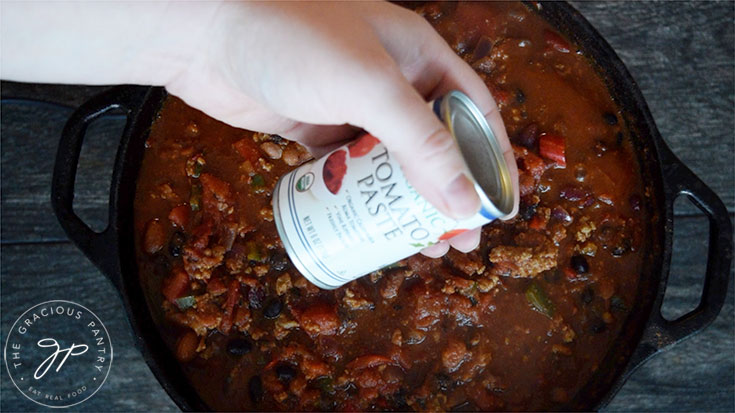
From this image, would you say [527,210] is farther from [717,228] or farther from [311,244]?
[311,244]

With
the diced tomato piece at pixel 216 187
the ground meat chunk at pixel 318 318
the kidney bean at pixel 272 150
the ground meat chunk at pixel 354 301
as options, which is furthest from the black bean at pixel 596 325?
the diced tomato piece at pixel 216 187

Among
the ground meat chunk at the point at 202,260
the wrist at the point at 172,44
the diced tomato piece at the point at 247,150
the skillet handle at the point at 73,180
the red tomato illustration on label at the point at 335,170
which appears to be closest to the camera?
the red tomato illustration on label at the point at 335,170

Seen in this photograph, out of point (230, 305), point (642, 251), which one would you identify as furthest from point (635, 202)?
point (230, 305)

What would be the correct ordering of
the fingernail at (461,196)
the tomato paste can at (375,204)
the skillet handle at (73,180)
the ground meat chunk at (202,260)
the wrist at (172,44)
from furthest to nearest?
the ground meat chunk at (202,260), the skillet handle at (73,180), the wrist at (172,44), the tomato paste can at (375,204), the fingernail at (461,196)

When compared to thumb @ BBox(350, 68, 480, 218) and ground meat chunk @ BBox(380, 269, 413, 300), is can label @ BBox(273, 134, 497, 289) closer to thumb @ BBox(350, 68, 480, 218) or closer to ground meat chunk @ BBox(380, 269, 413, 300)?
thumb @ BBox(350, 68, 480, 218)

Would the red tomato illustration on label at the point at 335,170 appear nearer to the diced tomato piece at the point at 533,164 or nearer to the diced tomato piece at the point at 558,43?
the diced tomato piece at the point at 533,164

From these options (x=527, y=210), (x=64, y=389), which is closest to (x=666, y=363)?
(x=527, y=210)

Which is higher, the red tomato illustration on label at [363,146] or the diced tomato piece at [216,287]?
the red tomato illustration on label at [363,146]

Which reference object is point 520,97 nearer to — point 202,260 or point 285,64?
point 285,64
